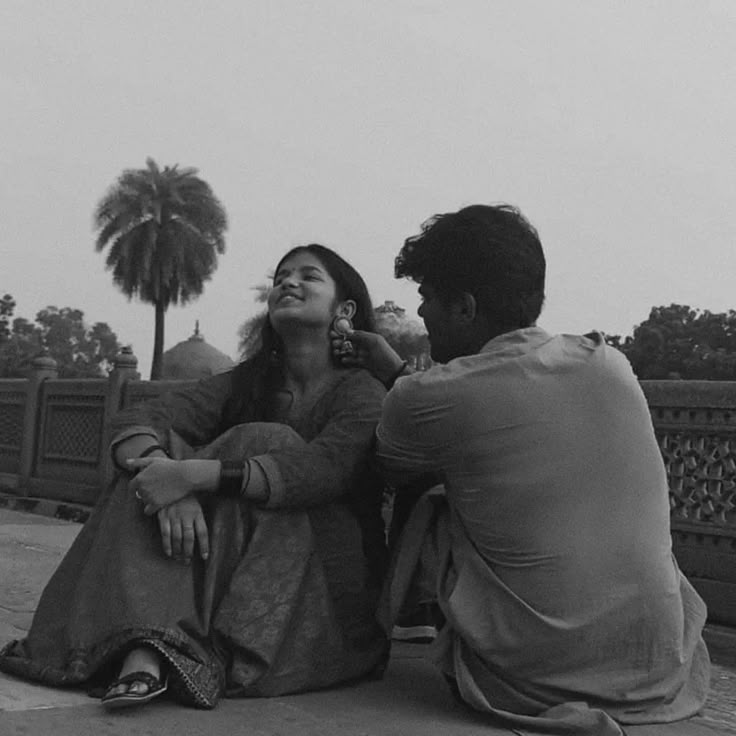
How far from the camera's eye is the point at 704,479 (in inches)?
220

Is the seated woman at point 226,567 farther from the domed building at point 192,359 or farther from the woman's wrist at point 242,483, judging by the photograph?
the domed building at point 192,359

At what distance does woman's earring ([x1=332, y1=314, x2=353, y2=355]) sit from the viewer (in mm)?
3277

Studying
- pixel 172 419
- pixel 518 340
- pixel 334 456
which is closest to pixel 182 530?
pixel 334 456

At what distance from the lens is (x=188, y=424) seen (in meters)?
3.26

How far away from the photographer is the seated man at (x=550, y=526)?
2.58m

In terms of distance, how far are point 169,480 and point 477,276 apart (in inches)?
34.7

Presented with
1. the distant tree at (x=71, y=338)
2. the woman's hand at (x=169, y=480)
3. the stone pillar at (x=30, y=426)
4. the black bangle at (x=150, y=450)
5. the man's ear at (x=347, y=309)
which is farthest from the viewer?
the distant tree at (x=71, y=338)

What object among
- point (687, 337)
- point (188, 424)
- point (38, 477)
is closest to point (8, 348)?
point (687, 337)

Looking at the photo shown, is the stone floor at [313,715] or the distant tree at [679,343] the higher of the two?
the distant tree at [679,343]

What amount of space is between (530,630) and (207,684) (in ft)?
2.46

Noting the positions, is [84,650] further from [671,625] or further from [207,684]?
[671,625]

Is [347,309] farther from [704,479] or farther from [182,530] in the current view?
[704,479]

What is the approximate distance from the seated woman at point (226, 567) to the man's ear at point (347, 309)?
0.12m

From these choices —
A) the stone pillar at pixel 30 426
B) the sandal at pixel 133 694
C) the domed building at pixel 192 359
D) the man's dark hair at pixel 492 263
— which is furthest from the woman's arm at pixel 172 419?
the domed building at pixel 192 359
